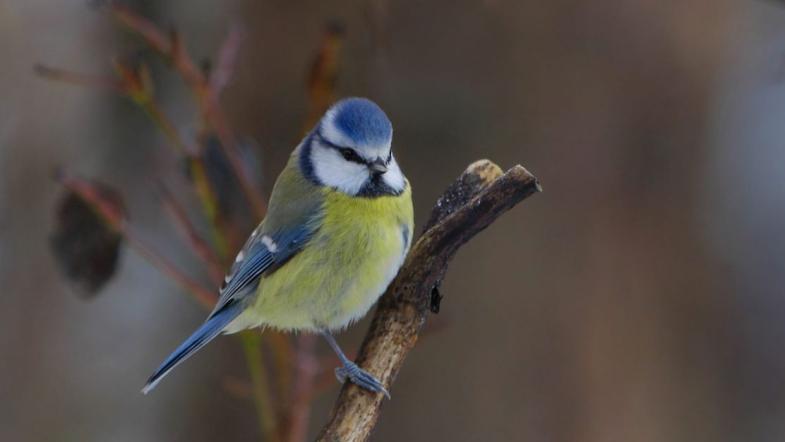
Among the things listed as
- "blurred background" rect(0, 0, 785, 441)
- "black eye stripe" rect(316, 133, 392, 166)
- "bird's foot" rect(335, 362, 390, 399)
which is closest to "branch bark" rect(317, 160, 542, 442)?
"bird's foot" rect(335, 362, 390, 399)

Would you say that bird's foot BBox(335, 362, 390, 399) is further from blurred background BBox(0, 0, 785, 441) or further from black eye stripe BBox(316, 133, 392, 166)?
blurred background BBox(0, 0, 785, 441)

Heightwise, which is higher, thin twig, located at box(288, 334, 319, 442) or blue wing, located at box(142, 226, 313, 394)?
blue wing, located at box(142, 226, 313, 394)

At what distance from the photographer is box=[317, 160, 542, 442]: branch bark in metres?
1.83

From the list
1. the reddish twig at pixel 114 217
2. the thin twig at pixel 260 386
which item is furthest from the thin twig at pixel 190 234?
the thin twig at pixel 260 386

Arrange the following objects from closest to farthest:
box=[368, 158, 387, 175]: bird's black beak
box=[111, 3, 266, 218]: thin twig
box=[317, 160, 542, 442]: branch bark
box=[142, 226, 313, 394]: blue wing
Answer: box=[317, 160, 542, 442]: branch bark → box=[111, 3, 266, 218]: thin twig → box=[368, 158, 387, 175]: bird's black beak → box=[142, 226, 313, 394]: blue wing

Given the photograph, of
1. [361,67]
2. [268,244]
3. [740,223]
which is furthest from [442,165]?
[740,223]

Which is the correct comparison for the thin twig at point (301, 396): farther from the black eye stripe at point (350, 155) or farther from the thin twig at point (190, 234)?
the black eye stripe at point (350, 155)

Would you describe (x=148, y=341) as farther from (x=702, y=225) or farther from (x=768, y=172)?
(x=768, y=172)

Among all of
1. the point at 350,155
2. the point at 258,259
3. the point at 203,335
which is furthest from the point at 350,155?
the point at 203,335

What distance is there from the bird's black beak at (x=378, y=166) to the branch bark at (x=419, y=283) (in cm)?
18

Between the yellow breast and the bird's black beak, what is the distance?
0.09 metres

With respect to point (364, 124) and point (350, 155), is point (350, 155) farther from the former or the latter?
point (364, 124)

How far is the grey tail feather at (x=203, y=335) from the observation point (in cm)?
220

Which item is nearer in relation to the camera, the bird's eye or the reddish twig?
the reddish twig
